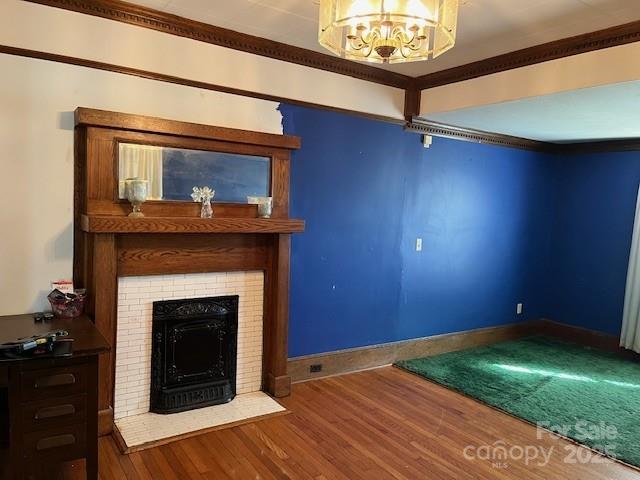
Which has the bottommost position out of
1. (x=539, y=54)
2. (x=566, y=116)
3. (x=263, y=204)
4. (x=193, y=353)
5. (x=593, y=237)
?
(x=193, y=353)

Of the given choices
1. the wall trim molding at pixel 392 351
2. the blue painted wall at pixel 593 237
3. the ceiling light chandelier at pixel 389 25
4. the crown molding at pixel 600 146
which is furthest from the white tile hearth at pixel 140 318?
the crown molding at pixel 600 146

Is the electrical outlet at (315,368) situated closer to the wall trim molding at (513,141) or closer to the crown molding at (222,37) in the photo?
the wall trim molding at (513,141)

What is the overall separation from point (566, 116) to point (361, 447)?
9.51 feet

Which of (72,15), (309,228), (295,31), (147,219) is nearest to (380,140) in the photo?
(309,228)

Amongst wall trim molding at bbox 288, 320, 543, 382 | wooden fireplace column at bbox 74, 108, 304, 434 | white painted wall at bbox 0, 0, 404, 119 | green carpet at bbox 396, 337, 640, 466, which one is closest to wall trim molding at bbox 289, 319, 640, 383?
wall trim molding at bbox 288, 320, 543, 382

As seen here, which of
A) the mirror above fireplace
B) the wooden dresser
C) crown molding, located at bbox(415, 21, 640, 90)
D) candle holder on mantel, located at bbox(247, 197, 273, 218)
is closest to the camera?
the wooden dresser

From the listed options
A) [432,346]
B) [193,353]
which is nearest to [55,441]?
[193,353]

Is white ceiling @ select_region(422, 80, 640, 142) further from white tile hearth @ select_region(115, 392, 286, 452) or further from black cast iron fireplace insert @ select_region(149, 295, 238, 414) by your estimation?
white tile hearth @ select_region(115, 392, 286, 452)

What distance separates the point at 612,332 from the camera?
518cm

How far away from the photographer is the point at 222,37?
10.6 feet

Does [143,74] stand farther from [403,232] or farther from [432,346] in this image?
[432,346]

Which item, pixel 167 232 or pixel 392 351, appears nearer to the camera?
pixel 167 232

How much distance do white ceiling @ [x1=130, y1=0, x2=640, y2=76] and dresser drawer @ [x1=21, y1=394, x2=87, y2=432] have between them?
2186mm

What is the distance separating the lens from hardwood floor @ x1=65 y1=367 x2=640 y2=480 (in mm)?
2611
